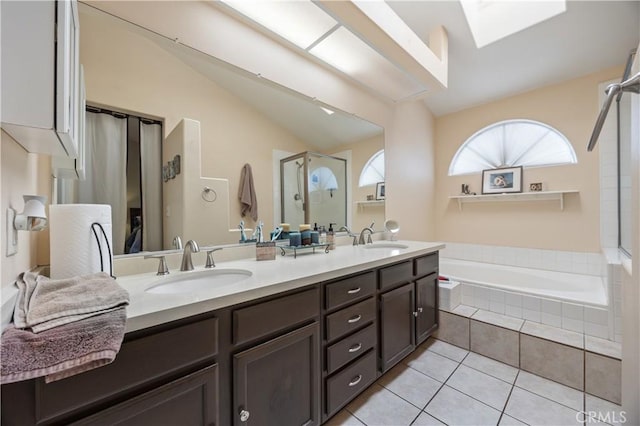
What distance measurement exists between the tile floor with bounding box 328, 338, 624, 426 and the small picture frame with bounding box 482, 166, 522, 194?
191cm

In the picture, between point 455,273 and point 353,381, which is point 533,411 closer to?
point 353,381

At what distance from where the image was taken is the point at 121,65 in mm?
1198

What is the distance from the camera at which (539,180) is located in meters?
2.72

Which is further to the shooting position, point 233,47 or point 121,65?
point 233,47

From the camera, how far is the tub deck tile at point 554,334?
5.53 ft

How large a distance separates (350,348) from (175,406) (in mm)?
853

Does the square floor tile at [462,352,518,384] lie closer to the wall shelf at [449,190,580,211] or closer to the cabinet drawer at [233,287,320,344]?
the cabinet drawer at [233,287,320,344]

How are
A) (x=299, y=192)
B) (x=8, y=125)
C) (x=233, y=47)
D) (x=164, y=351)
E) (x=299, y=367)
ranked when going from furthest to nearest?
(x=299, y=192) < (x=233, y=47) < (x=299, y=367) < (x=164, y=351) < (x=8, y=125)

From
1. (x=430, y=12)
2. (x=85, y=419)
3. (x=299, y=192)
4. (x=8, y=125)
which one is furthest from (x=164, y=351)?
(x=430, y=12)

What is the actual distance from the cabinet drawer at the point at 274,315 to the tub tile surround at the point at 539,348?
5.25 ft

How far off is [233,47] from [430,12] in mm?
1745

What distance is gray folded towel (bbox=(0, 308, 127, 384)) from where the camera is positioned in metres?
0.49

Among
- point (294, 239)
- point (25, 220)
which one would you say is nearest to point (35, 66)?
point (25, 220)

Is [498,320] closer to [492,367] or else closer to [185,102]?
[492,367]
